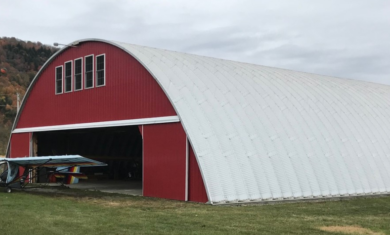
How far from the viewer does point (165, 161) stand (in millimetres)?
19500

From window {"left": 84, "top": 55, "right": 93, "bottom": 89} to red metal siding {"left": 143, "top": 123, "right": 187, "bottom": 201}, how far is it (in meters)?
5.25

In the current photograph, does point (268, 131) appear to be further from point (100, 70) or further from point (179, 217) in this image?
point (100, 70)

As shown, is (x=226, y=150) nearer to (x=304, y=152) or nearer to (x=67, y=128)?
(x=304, y=152)

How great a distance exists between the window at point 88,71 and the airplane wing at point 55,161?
4240 mm

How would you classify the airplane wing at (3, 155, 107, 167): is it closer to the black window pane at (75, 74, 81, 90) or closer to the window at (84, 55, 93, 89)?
the window at (84, 55, 93, 89)

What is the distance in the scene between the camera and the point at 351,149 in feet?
71.1

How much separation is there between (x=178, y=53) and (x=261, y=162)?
26.8 ft

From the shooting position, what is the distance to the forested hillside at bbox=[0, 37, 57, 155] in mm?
74062

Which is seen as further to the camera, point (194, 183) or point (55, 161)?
point (55, 161)

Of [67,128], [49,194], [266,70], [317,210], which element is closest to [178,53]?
[266,70]

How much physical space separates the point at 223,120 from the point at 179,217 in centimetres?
604

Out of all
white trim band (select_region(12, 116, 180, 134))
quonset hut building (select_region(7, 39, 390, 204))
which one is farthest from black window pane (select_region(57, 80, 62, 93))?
white trim band (select_region(12, 116, 180, 134))

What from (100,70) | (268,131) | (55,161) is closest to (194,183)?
(268,131)

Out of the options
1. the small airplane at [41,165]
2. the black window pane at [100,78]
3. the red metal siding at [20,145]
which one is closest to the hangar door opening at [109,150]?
the red metal siding at [20,145]
